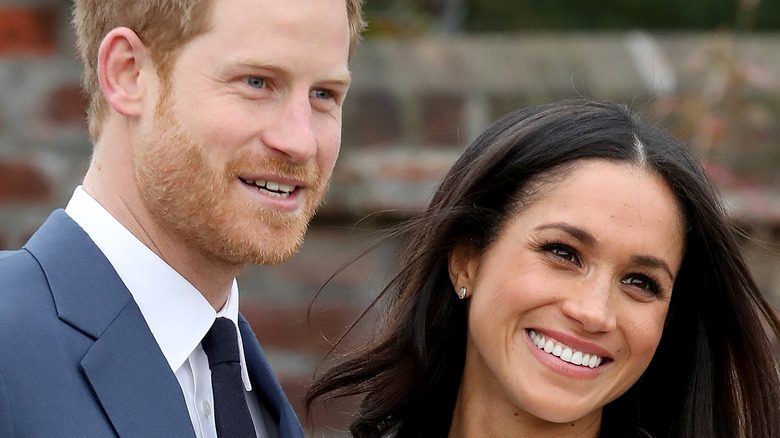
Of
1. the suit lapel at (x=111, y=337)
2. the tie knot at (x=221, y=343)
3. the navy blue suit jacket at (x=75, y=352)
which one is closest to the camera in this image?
the navy blue suit jacket at (x=75, y=352)

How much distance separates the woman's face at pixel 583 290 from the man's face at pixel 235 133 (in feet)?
2.03

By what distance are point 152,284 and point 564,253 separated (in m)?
0.95

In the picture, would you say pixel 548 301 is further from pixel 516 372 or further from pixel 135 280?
pixel 135 280

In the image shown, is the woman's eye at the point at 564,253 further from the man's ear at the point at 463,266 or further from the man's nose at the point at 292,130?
the man's nose at the point at 292,130

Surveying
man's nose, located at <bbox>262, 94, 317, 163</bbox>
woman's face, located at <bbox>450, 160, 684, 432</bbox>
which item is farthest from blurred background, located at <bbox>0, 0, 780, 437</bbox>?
man's nose, located at <bbox>262, 94, 317, 163</bbox>

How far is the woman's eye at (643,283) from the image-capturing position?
3.01m

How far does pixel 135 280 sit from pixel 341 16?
711mm

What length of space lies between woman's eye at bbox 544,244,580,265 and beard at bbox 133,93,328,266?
0.65m

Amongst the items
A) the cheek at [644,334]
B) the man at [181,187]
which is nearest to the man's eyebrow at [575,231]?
the cheek at [644,334]

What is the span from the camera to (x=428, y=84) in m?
4.72

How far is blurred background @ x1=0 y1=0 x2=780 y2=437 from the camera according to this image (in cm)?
430

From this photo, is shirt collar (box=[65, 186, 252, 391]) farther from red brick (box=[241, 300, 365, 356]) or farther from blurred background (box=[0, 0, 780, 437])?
red brick (box=[241, 300, 365, 356])

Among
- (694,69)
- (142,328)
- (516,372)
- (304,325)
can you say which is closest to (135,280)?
(142,328)

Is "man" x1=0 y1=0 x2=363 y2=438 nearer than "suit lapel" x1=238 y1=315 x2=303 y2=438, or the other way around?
"man" x1=0 y1=0 x2=363 y2=438
